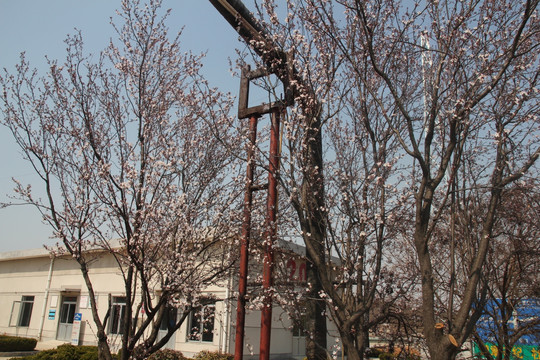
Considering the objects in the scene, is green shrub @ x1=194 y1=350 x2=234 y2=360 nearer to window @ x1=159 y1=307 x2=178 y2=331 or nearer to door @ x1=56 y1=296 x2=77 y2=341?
window @ x1=159 y1=307 x2=178 y2=331

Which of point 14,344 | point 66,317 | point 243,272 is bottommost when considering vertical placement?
point 14,344

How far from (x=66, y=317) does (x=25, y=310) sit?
422 cm

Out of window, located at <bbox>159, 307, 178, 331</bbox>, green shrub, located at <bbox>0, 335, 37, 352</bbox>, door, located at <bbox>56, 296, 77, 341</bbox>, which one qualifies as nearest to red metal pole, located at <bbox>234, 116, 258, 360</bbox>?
window, located at <bbox>159, 307, 178, 331</bbox>

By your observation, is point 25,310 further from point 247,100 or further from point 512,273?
point 512,273

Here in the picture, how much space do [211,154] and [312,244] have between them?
11.6 ft

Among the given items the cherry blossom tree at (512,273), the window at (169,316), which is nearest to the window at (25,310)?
the window at (169,316)

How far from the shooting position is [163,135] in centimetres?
707

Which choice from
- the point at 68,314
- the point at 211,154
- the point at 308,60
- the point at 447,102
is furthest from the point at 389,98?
the point at 68,314

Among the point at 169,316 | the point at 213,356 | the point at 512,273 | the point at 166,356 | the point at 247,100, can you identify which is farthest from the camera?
the point at 166,356

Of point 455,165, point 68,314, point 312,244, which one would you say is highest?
point 455,165

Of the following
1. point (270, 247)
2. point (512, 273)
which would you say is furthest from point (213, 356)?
point (270, 247)

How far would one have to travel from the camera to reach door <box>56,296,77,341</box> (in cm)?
1986

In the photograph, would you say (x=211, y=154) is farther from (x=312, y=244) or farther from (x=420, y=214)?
(x=420, y=214)

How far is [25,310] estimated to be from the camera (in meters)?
22.6
